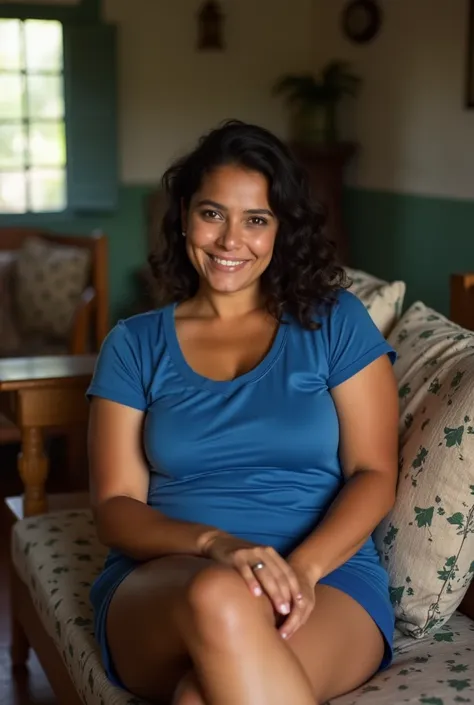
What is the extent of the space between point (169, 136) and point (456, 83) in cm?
180

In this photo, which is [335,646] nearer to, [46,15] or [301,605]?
[301,605]

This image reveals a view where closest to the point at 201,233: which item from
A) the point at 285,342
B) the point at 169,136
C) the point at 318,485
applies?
the point at 285,342

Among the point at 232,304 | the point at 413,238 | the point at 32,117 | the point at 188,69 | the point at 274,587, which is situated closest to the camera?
the point at 274,587

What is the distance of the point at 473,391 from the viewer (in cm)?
177

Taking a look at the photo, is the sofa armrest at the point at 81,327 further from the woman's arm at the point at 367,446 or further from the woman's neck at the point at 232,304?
the woman's arm at the point at 367,446

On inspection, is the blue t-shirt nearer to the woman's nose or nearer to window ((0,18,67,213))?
the woman's nose

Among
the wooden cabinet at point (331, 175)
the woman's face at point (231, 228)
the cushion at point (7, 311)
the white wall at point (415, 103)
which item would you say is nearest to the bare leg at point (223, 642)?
the woman's face at point (231, 228)

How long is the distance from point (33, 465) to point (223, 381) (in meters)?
0.88

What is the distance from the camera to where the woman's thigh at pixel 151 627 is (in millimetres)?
1521

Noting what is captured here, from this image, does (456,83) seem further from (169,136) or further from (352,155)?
(169,136)

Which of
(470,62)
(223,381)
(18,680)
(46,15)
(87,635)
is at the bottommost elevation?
(18,680)

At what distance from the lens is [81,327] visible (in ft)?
14.6

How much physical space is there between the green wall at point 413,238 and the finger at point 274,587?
3.32m

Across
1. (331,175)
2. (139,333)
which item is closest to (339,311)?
(139,333)
